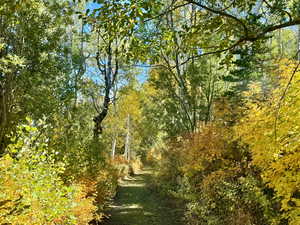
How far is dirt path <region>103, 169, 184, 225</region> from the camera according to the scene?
9.61 metres

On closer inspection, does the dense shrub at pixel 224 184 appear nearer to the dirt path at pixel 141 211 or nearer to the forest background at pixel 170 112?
the forest background at pixel 170 112

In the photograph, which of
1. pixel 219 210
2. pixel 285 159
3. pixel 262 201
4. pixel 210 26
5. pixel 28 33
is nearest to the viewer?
pixel 210 26

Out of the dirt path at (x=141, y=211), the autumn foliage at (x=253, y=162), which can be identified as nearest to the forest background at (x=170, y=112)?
the autumn foliage at (x=253, y=162)

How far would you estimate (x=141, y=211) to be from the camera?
11.2 metres

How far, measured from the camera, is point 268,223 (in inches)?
244

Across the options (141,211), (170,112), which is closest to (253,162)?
(141,211)

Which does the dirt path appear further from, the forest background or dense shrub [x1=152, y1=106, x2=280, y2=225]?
dense shrub [x1=152, y1=106, x2=280, y2=225]

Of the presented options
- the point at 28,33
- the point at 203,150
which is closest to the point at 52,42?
the point at 28,33

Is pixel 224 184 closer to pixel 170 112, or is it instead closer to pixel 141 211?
pixel 141 211

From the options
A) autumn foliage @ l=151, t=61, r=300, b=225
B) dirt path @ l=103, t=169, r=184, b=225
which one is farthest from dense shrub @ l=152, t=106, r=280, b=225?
dirt path @ l=103, t=169, r=184, b=225

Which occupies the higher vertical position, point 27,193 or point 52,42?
point 52,42

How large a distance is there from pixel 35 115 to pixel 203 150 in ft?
22.5

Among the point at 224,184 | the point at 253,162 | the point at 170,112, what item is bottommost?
the point at 224,184

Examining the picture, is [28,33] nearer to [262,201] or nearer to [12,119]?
[12,119]
